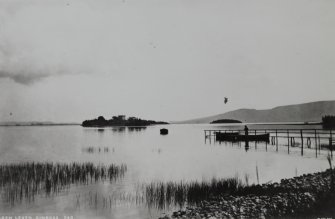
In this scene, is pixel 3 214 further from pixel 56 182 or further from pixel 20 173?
pixel 20 173

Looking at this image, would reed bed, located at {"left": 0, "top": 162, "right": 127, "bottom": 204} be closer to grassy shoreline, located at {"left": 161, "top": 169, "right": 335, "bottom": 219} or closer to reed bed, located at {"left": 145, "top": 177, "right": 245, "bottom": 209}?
reed bed, located at {"left": 145, "top": 177, "right": 245, "bottom": 209}

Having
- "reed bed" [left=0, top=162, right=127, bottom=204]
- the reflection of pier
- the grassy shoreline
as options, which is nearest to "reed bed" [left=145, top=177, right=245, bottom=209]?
the grassy shoreline

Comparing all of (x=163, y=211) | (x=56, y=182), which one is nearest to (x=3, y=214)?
(x=56, y=182)

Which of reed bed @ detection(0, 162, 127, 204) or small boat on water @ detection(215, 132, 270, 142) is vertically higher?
small boat on water @ detection(215, 132, 270, 142)

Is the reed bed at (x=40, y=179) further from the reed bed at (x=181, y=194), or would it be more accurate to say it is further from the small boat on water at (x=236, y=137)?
the small boat on water at (x=236, y=137)

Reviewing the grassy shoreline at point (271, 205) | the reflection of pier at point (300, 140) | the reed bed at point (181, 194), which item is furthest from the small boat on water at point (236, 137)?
the grassy shoreline at point (271, 205)

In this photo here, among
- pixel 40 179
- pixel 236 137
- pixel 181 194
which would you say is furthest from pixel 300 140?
pixel 40 179

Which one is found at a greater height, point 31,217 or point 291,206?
point 291,206

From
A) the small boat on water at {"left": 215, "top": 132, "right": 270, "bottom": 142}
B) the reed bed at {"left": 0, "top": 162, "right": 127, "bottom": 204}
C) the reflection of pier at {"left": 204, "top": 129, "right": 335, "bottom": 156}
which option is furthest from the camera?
the small boat on water at {"left": 215, "top": 132, "right": 270, "bottom": 142}
